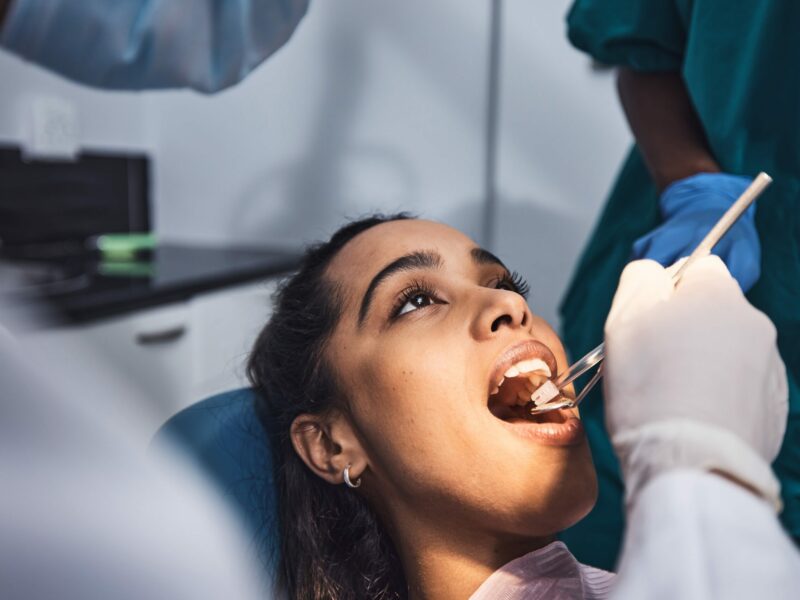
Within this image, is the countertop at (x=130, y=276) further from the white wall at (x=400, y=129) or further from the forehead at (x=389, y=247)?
the forehead at (x=389, y=247)

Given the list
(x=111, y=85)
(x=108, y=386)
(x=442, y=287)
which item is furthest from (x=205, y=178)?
(x=108, y=386)

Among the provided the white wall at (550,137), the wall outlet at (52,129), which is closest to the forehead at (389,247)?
the white wall at (550,137)

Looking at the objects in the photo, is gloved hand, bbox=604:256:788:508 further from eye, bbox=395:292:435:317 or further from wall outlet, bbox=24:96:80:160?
wall outlet, bbox=24:96:80:160

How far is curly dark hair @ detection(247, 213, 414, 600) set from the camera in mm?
896

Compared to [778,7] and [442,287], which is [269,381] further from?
[778,7]

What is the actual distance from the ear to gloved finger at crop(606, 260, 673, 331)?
0.37 meters

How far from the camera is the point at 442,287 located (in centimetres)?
85

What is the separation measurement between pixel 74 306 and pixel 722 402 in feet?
3.89

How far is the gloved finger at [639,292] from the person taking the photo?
568mm

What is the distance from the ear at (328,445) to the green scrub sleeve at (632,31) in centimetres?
66

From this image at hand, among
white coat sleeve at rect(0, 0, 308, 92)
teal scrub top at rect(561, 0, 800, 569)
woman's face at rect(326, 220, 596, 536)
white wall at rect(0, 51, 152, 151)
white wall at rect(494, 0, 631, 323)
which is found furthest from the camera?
white wall at rect(0, 51, 152, 151)

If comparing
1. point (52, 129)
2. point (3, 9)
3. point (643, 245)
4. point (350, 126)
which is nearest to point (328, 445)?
point (643, 245)

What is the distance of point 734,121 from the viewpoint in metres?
0.99

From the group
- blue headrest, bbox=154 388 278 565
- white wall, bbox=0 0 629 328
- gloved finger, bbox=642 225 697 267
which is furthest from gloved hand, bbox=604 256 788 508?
white wall, bbox=0 0 629 328
